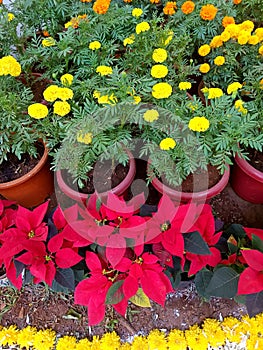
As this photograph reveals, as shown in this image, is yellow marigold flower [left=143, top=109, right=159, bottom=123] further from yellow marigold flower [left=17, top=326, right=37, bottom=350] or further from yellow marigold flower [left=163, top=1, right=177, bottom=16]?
yellow marigold flower [left=17, top=326, right=37, bottom=350]

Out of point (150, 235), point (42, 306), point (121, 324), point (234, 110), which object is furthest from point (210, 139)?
point (42, 306)

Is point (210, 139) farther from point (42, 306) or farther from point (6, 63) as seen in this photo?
point (42, 306)

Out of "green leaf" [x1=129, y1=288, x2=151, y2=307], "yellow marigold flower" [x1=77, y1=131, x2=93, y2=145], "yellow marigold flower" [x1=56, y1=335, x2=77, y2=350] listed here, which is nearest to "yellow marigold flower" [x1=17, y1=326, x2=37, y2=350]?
"yellow marigold flower" [x1=56, y1=335, x2=77, y2=350]

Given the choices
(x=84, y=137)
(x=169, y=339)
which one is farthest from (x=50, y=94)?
(x=169, y=339)

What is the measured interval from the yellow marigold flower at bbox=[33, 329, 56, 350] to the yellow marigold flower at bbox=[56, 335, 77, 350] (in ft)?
0.11

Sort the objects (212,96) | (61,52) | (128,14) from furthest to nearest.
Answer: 1. (128,14)
2. (61,52)
3. (212,96)

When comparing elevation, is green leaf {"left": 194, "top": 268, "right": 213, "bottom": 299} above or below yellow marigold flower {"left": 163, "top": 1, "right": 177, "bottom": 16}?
below

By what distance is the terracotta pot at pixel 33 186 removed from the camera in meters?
1.56

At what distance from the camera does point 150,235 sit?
4.03 ft

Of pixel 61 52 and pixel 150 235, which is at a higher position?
pixel 61 52

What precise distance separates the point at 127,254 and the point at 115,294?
0.14 meters

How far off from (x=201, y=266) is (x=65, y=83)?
87 cm

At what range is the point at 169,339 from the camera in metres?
1.44

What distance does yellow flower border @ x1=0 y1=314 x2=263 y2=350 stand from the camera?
4.64ft
